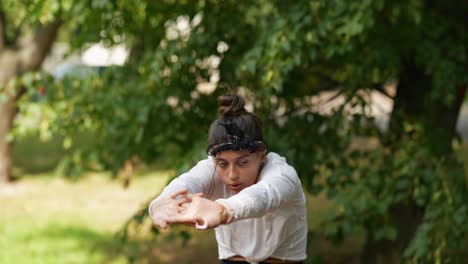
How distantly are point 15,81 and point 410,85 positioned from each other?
3.47 metres

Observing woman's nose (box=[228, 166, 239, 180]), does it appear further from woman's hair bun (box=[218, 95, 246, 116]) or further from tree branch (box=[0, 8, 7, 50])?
tree branch (box=[0, 8, 7, 50])

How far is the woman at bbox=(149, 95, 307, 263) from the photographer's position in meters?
2.73

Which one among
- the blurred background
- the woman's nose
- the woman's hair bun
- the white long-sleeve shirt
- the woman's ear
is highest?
the blurred background

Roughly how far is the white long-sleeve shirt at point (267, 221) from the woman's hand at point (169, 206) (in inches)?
9.7

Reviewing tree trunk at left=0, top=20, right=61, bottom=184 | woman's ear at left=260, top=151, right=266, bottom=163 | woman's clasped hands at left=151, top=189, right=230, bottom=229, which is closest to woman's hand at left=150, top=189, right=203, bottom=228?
woman's clasped hands at left=151, top=189, right=230, bottom=229

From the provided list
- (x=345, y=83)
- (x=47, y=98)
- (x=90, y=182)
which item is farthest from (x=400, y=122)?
(x=90, y=182)

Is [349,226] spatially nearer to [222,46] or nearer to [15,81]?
[222,46]

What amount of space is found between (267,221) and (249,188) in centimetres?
43

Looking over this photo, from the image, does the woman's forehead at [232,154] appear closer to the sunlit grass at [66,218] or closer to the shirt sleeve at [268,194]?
the shirt sleeve at [268,194]

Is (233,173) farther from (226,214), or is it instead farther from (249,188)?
(226,214)

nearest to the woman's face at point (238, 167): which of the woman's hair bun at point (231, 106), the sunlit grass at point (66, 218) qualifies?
the woman's hair bun at point (231, 106)

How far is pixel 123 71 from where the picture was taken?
6.42m

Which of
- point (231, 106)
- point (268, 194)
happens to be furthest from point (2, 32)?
point (268, 194)

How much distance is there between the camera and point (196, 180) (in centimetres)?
295
